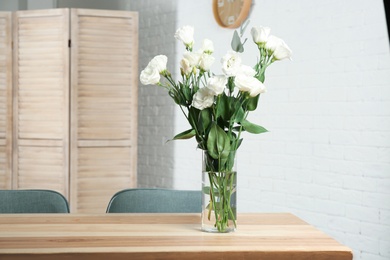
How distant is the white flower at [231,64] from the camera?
2.25m

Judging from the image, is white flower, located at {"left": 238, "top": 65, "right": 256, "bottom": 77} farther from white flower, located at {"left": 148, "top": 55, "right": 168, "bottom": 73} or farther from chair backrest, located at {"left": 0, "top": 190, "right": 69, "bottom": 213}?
chair backrest, located at {"left": 0, "top": 190, "right": 69, "bottom": 213}

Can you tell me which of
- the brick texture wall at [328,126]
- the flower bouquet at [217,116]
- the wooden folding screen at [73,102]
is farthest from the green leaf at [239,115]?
the wooden folding screen at [73,102]

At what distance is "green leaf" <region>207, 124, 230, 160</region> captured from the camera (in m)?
2.31

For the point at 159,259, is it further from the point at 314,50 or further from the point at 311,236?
the point at 314,50

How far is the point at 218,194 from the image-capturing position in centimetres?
234

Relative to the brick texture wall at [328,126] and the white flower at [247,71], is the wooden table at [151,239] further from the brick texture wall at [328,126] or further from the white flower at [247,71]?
the brick texture wall at [328,126]

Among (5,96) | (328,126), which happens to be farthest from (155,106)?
(328,126)

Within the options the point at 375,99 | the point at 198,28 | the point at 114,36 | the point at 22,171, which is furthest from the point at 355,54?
the point at 22,171

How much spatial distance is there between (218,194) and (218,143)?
0.17 metres

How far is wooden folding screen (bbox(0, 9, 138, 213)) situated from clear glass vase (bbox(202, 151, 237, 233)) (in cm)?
351

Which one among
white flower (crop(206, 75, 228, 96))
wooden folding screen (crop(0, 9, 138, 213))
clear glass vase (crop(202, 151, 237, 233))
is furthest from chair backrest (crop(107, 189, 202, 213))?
wooden folding screen (crop(0, 9, 138, 213))

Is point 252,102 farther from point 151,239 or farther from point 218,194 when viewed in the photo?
point 151,239

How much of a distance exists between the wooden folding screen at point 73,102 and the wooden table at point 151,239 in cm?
318

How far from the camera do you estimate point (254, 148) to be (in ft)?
16.4
